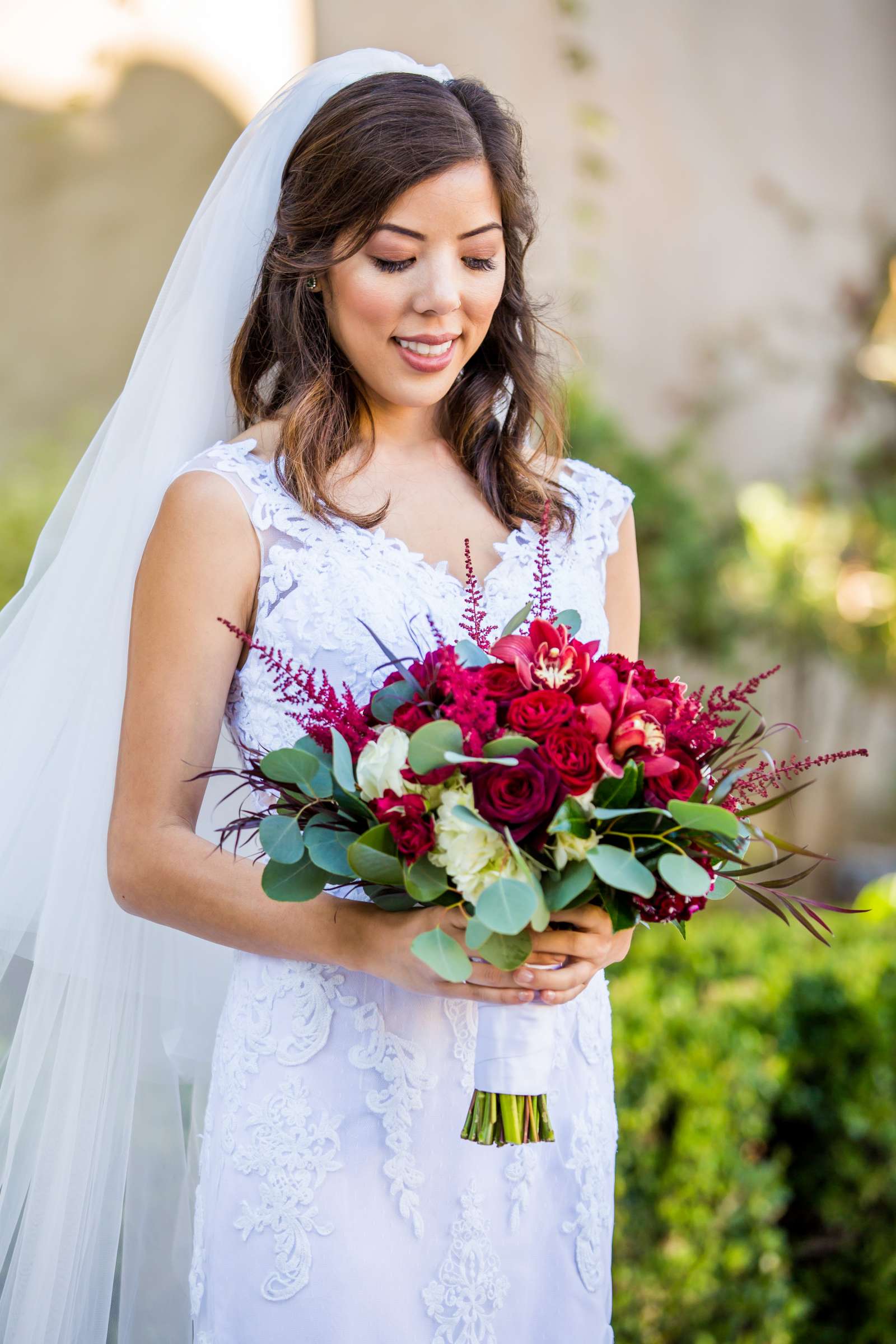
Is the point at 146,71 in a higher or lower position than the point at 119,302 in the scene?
higher

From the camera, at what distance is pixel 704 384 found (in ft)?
21.3

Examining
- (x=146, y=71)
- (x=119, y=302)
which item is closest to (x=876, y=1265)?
(x=119, y=302)

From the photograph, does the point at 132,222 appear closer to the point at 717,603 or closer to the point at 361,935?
the point at 717,603

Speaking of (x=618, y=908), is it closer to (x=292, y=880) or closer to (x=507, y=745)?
(x=507, y=745)

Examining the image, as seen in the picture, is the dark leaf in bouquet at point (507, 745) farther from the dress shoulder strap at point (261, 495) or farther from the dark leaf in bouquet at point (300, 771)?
the dress shoulder strap at point (261, 495)

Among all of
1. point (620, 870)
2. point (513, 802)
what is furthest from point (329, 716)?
point (620, 870)

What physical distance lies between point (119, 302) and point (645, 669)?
4036 millimetres

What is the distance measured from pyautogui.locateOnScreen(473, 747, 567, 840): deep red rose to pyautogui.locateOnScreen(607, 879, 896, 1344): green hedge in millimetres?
1984

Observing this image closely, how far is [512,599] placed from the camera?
79.7 inches

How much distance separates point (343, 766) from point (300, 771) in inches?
2.4

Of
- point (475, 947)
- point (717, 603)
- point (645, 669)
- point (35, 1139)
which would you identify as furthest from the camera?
point (717, 603)

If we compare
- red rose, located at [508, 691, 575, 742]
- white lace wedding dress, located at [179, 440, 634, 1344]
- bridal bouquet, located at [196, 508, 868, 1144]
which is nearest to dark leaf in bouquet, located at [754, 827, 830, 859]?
bridal bouquet, located at [196, 508, 868, 1144]

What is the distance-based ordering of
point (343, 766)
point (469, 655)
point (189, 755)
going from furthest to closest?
point (189, 755)
point (469, 655)
point (343, 766)

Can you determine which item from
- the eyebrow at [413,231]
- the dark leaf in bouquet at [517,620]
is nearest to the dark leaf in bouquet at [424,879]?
the dark leaf in bouquet at [517,620]
